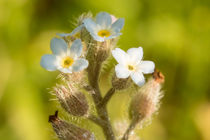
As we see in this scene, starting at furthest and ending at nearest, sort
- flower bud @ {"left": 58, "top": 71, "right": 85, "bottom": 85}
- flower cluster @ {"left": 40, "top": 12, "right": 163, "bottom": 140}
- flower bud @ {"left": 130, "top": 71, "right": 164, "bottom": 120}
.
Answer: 1. flower bud @ {"left": 130, "top": 71, "right": 164, "bottom": 120}
2. flower bud @ {"left": 58, "top": 71, "right": 85, "bottom": 85}
3. flower cluster @ {"left": 40, "top": 12, "right": 163, "bottom": 140}

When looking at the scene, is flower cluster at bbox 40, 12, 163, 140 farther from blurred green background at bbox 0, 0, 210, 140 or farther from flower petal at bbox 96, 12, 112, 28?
blurred green background at bbox 0, 0, 210, 140

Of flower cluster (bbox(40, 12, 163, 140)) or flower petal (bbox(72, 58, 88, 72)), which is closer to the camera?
flower petal (bbox(72, 58, 88, 72))

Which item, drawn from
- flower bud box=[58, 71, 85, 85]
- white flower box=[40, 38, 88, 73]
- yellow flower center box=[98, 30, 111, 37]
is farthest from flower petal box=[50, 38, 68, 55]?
yellow flower center box=[98, 30, 111, 37]

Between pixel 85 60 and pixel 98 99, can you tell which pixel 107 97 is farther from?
pixel 85 60

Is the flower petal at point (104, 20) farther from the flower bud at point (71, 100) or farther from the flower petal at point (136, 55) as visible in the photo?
the flower bud at point (71, 100)

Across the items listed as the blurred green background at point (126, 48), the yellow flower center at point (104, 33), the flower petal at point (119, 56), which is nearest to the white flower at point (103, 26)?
the yellow flower center at point (104, 33)

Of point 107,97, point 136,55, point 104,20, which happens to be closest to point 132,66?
point 136,55
